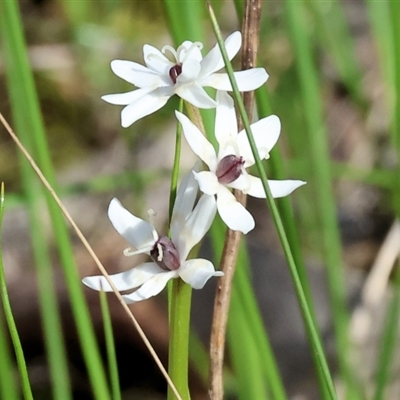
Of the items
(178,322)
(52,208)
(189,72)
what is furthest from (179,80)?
(52,208)

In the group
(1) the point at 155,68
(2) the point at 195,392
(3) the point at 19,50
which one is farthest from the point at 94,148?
(1) the point at 155,68

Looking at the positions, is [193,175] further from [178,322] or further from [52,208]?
[52,208]

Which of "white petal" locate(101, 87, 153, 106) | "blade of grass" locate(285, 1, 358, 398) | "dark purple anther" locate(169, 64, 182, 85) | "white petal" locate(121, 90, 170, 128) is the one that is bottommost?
"blade of grass" locate(285, 1, 358, 398)

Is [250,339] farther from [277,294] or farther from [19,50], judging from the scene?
[277,294]

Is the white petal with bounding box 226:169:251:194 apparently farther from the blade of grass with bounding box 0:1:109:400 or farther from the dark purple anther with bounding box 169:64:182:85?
the blade of grass with bounding box 0:1:109:400

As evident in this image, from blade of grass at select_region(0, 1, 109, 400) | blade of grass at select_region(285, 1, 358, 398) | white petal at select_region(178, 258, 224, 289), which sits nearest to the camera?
white petal at select_region(178, 258, 224, 289)

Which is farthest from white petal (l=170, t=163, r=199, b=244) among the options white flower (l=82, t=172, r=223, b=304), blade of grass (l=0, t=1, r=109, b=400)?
blade of grass (l=0, t=1, r=109, b=400)
